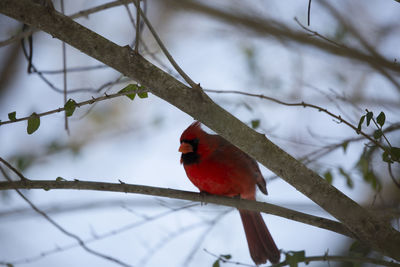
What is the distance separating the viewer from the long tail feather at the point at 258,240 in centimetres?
292

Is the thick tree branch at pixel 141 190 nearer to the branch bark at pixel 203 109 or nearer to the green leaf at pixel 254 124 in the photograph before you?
the branch bark at pixel 203 109

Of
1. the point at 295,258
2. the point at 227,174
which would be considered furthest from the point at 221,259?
the point at 227,174

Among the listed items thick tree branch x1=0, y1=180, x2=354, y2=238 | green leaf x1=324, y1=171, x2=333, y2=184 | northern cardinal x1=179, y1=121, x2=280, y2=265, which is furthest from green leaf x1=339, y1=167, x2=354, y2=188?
thick tree branch x1=0, y1=180, x2=354, y2=238

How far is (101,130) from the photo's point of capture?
17.6 feet

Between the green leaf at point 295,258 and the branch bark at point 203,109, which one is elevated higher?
the branch bark at point 203,109

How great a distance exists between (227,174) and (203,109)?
48.0 inches

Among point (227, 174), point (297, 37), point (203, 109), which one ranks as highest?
point (297, 37)

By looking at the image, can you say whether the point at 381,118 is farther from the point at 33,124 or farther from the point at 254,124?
the point at 33,124

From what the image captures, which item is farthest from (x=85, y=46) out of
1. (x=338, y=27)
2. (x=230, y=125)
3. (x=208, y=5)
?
(x=338, y=27)

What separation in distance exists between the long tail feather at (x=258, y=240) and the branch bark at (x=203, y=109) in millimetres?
1204

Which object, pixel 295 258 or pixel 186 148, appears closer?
pixel 295 258

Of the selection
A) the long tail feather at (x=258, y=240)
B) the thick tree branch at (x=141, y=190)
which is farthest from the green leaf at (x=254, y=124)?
the long tail feather at (x=258, y=240)

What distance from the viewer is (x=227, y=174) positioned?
9.41 ft

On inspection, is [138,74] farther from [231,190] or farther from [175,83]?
[231,190]
